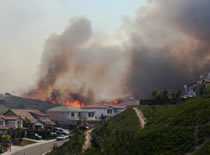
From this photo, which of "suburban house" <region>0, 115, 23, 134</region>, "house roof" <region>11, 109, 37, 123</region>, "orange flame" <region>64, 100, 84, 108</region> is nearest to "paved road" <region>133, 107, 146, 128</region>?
"suburban house" <region>0, 115, 23, 134</region>

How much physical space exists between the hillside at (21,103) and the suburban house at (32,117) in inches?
244

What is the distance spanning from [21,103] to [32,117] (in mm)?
15792

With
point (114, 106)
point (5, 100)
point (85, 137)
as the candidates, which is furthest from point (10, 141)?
point (5, 100)

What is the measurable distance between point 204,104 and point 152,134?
442 centimetres

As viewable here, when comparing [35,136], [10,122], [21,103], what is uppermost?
[21,103]

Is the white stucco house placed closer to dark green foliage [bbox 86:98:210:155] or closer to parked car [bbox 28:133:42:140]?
parked car [bbox 28:133:42:140]

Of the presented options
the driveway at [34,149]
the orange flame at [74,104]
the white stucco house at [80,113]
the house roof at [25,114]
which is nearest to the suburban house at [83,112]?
the white stucco house at [80,113]

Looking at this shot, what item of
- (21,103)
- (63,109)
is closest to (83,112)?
(63,109)

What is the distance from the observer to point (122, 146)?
31.2m

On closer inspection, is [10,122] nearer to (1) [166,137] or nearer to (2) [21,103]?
(2) [21,103]

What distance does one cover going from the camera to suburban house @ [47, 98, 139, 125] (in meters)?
77.5

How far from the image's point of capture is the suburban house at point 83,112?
77481 mm

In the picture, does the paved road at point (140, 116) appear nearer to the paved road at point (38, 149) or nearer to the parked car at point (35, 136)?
the paved road at point (38, 149)

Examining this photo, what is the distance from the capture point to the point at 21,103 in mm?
93438
